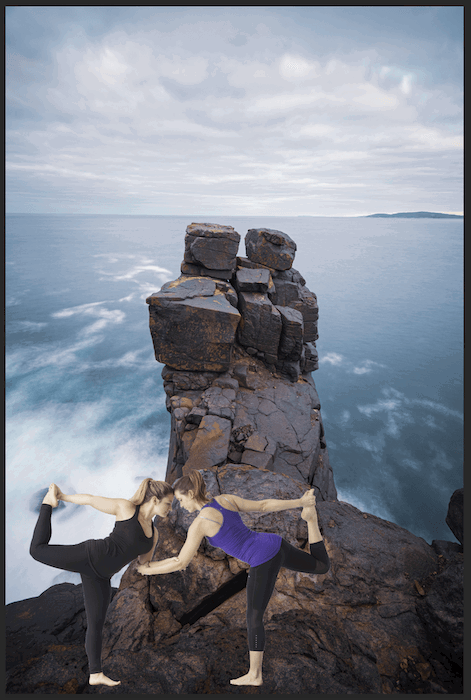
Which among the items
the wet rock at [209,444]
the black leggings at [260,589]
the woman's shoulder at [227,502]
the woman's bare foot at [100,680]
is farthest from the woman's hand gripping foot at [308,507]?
the wet rock at [209,444]

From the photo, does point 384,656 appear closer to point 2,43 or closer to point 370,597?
point 370,597

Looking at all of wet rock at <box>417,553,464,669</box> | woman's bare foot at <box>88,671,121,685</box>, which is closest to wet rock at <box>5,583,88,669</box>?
woman's bare foot at <box>88,671,121,685</box>

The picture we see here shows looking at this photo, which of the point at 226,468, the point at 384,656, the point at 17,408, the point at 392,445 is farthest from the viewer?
the point at 17,408

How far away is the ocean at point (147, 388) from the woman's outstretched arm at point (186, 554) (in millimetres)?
12512

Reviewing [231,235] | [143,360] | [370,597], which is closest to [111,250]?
Answer: [143,360]

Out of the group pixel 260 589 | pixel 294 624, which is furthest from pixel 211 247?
pixel 294 624

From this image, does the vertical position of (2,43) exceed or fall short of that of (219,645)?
it exceeds it

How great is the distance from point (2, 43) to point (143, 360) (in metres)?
26.2

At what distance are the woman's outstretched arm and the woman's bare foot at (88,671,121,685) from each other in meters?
1.12

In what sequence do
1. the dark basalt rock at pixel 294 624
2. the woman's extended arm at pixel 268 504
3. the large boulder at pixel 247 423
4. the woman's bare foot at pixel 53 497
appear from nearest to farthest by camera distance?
the woman's bare foot at pixel 53 497, the dark basalt rock at pixel 294 624, the woman's extended arm at pixel 268 504, the large boulder at pixel 247 423

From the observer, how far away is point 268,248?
11570mm

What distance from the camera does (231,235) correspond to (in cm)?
1020

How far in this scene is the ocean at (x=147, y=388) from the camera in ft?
54.9

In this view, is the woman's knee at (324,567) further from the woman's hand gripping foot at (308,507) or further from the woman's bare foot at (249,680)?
the woman's bare foot at (249,680)
